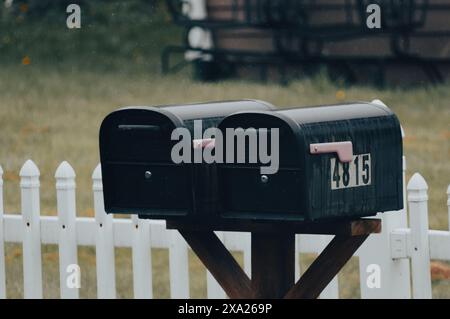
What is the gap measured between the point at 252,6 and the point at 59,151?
6.48 meters

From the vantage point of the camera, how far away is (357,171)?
399 centimetres

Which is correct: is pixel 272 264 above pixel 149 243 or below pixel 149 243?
Answer: above

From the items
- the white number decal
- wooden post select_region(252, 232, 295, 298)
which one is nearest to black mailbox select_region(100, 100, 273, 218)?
wooden post select_region(252, 232, 295, 298)

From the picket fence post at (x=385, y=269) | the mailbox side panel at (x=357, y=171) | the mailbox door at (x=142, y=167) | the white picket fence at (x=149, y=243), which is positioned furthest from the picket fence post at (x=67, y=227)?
the mailbox side panel at (x=357, y=171)

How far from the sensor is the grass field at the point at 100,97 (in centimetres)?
731

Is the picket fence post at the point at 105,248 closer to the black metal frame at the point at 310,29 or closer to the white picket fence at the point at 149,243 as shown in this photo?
the white picket fence at the point at 149,243

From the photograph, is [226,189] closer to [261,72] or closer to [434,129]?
[434,129]

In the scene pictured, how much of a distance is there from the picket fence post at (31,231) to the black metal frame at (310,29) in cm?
846

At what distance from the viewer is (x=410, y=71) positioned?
47.9 feet

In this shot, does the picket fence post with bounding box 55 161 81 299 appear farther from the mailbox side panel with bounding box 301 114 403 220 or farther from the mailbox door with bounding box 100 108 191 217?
the mailbox side panel with bounding box 301 114 403 220

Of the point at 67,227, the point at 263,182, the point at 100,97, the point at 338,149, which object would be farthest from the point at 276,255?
the point at 100,97

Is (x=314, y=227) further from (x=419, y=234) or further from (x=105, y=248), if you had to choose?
(x=105, y=248)

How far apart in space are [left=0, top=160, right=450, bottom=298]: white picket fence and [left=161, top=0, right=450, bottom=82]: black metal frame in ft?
27.8

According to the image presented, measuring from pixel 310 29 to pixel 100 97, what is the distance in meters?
3.21
